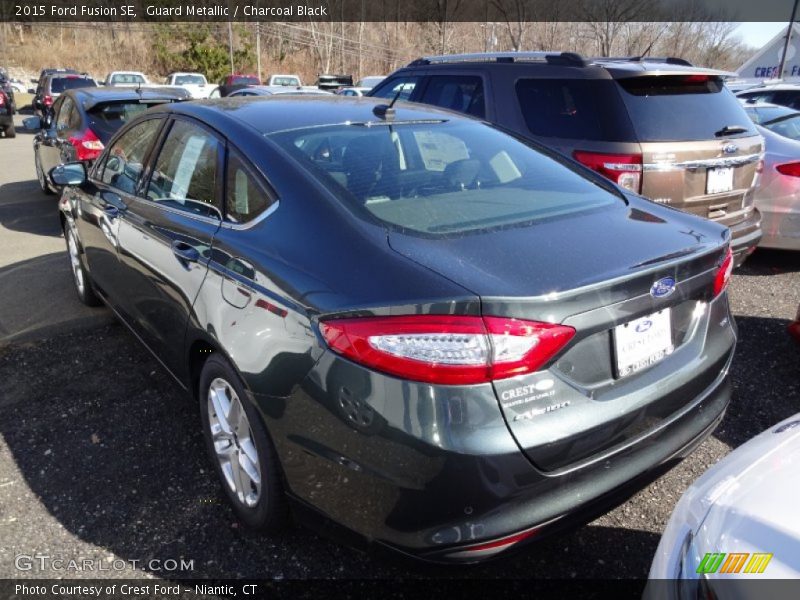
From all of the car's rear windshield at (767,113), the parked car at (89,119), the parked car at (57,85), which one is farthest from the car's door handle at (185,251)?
the parked car at (57,85)

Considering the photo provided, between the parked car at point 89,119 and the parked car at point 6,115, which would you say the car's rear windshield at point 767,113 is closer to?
the parked car at point 89,119

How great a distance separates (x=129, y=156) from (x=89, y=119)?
13.7 ft

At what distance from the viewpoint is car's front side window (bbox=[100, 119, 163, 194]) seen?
355 centimetres

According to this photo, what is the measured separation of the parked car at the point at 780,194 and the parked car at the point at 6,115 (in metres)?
18.4

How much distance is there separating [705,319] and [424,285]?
3.79 ft

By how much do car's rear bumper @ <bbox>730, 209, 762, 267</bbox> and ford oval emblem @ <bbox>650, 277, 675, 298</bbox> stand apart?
8.88 feet

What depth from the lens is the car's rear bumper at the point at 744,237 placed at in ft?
14.7

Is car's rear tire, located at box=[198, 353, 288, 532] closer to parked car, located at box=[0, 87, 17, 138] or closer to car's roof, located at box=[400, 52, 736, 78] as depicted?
car's roof, located at box=[400, 52, 736, 78]

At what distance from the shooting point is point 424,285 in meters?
1.84

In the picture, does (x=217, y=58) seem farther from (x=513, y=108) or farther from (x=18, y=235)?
(x=513, y=108)

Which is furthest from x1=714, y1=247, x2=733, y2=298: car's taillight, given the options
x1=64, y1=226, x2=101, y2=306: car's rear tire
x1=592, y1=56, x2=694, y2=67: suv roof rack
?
x1=64, y1=226, x2=101, y2=306: car's rear tire

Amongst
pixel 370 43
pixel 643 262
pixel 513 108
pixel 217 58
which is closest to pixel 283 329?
pixel 643 262
